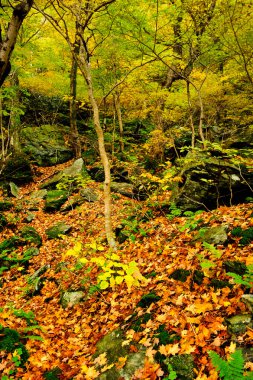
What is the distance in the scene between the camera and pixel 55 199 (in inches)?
462

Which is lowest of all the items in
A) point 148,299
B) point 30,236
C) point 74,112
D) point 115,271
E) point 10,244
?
point 10,244

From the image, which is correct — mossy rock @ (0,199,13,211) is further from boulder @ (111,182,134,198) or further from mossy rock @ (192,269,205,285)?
mossy rock @ (192,269,205,285)

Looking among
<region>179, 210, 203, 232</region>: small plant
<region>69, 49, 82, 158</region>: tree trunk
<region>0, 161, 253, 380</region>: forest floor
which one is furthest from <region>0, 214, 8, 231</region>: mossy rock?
<region>69, 49, 82, 158</region>: tree trunk

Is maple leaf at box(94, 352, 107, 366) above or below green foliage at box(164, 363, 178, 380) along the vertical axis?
below

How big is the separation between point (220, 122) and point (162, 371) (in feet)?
54.5

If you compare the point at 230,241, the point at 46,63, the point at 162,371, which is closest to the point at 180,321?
the point at 162,371

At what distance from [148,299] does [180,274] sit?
0.73 metres

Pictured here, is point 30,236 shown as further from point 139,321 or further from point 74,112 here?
point 74,112

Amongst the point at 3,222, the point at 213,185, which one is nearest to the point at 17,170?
the point at 3,222

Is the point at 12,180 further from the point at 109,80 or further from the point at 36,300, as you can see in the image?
the point at 36,300

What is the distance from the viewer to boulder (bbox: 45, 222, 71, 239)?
9430 millimetres

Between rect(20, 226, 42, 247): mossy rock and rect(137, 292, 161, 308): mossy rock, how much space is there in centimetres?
558

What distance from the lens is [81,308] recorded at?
5.65 m

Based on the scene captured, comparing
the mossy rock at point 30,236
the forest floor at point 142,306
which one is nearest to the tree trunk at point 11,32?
the forest floor at point 142,306
